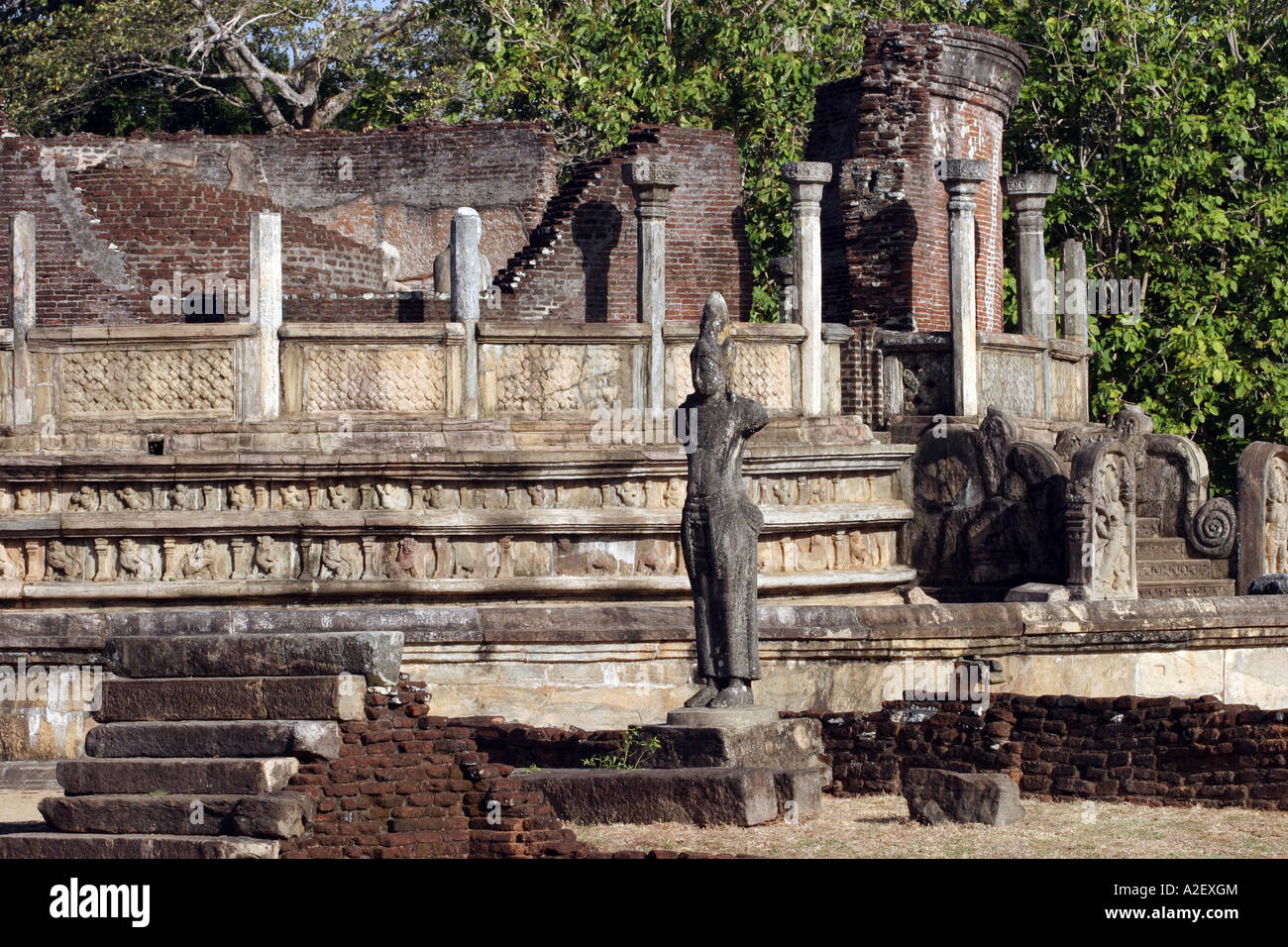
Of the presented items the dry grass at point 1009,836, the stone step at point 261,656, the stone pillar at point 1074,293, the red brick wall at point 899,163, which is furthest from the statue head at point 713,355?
the stone pillar at point 1074,293

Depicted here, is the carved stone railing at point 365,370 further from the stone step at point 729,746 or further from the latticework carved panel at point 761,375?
the stone step at point 729,746

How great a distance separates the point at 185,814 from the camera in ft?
25.7

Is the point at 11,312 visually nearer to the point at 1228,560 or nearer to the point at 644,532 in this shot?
the point at 644,532

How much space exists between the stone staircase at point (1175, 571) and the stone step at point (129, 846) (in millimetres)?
9818

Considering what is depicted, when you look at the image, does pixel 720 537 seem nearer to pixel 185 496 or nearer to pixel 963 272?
pixel 185 496

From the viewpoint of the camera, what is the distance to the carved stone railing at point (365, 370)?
14.5 meters

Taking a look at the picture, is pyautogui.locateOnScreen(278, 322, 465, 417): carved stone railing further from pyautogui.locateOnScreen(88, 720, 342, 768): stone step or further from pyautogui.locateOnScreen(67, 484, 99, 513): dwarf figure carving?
pyautogui.locateOnScreen(88, 720, 342, 768): stone step

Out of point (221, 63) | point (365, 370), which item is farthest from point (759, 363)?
point (221, 63)

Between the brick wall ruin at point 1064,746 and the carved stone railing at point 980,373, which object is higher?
the carved stone railing at point 980,373

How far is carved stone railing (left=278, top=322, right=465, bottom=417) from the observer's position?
1447cm

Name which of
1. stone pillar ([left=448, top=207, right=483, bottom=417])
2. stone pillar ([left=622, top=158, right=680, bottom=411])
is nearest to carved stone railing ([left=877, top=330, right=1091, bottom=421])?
stone pillar ([left=622, top=158, right=680, bottom=411])

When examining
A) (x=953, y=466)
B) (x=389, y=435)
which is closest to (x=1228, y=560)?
(x=953, y=466)

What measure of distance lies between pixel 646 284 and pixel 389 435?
2.51m

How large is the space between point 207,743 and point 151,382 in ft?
22.4
